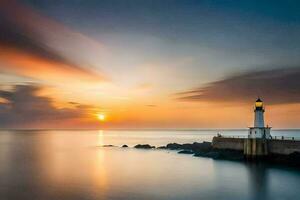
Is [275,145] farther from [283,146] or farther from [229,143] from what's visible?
[229,143]

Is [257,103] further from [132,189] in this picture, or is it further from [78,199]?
[78,199]

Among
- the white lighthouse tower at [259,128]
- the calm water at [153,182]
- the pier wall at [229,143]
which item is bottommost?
the calm water at [153,182]

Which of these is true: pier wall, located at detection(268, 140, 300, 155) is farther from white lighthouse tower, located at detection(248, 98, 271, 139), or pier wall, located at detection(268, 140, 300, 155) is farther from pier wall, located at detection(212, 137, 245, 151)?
pier wall, located at detection(212, 137, 245, 151)

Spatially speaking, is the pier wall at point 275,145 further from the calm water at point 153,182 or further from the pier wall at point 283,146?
the calm water at point 153,182

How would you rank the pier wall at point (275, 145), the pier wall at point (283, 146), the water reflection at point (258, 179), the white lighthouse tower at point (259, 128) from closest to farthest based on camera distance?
the water reflection at point (258, 179) < the pier wall at point (283, 146) < the pier wall at point (275, 145) < the white lighthouse tower at point (259, 128)

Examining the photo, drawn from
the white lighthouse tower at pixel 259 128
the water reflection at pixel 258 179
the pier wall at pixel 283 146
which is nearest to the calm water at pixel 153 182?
the water reflection at pixel 258 179

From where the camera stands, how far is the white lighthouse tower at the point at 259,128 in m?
37.5

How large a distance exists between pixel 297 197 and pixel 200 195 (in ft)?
22.6

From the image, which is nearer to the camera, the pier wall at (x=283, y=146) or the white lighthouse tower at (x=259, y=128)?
the pier wall at (x=283, y=146)

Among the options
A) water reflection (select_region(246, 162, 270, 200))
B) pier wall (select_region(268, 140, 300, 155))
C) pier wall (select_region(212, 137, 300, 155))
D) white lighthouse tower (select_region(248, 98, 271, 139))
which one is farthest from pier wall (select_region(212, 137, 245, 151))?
pier wall (select_region(268, 140, 300, 155))

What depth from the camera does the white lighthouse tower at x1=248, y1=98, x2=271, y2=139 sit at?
37.5 metres

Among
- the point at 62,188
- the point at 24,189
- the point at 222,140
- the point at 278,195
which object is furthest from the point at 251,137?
the point at 24,189

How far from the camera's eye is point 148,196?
24.0m

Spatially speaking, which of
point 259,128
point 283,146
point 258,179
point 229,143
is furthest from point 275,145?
point 229,143
